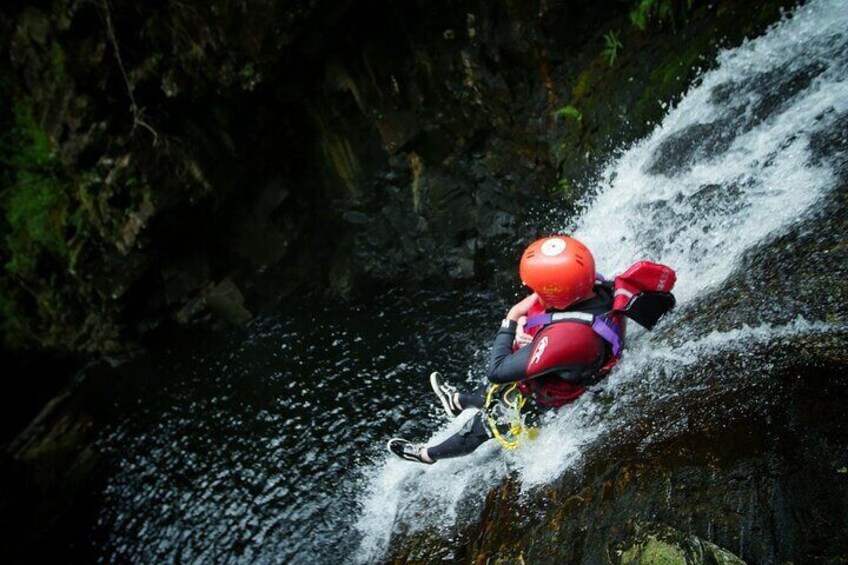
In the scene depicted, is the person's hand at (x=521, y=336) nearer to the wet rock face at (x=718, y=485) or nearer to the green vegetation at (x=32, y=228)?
the wet rock face at (x=718, y=485)

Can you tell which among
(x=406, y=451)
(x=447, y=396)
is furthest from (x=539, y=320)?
(x=406, y=451)

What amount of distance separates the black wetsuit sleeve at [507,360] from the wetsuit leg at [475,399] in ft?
2.23

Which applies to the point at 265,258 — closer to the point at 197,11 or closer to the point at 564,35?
the point at 197,11

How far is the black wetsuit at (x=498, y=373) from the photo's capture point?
3964 millimetres

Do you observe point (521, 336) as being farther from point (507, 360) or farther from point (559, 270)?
point (559, 270)

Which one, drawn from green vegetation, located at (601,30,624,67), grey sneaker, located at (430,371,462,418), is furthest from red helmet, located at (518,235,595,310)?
green vegetation, located at (601,30,624,67)

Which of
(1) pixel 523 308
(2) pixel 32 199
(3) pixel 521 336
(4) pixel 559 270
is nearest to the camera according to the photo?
(4) pixel 559 270

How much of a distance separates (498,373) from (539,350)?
0.51 meters

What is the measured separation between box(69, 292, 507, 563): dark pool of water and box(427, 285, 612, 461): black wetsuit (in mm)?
1579

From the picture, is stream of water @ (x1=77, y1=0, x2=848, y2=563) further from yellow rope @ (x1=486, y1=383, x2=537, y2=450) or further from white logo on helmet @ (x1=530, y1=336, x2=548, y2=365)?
white logo on helmet @ (x1=530, y1=336, x2=548, y2=365)

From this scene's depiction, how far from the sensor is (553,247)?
Answer: 12.5ft

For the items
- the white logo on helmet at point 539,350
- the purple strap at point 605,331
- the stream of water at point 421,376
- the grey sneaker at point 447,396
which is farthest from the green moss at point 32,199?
the purple strap at point 605,331

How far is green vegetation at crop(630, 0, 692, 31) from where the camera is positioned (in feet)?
21.9

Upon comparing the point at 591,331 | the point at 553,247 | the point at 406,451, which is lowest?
the point at 406,451
